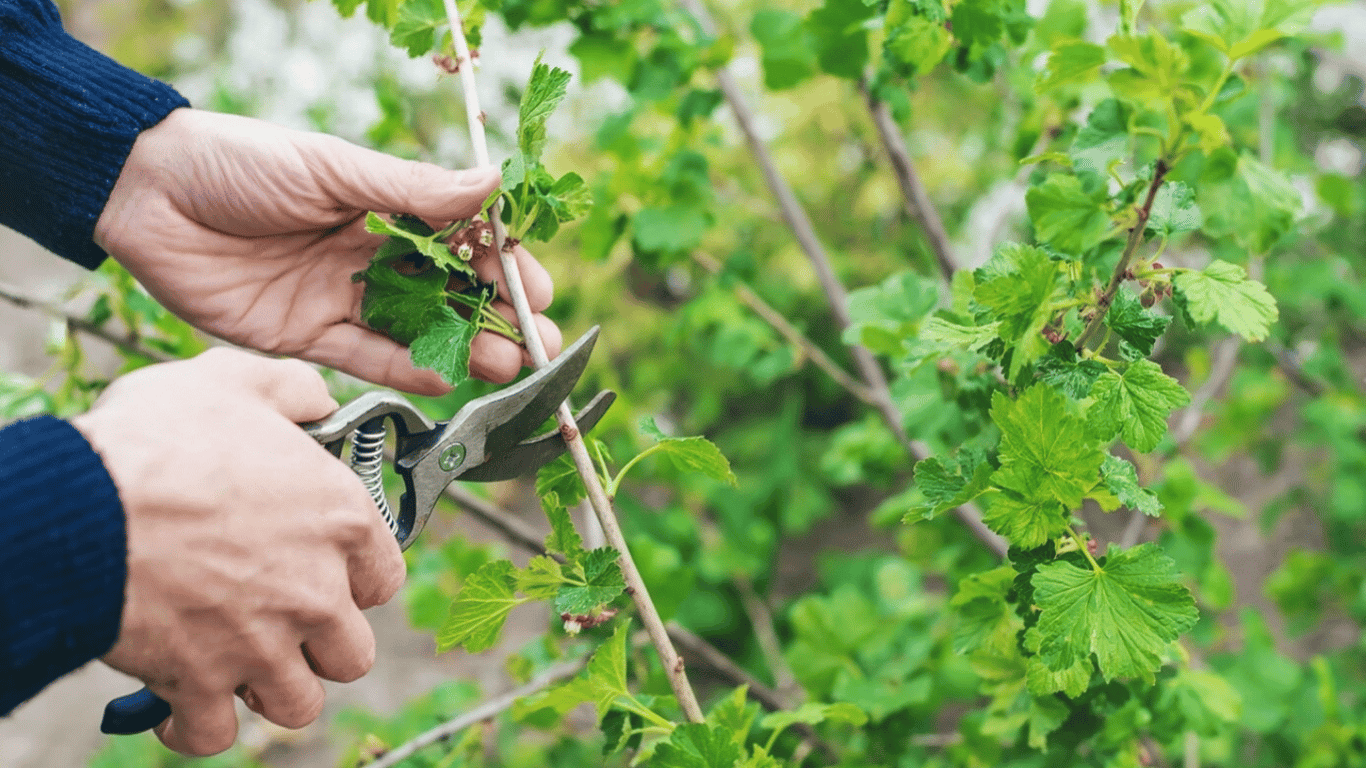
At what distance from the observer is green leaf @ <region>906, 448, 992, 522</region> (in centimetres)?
79

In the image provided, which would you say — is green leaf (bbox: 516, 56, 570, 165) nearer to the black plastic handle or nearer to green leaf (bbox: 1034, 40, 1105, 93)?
green leaf (bbox: 1034, 40, 1105, 93)

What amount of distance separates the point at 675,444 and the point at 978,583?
1.11 ft

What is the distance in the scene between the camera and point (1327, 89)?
2578mm

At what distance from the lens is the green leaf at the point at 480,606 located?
78cm

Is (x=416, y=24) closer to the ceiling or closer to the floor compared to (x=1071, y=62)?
closer to the ceiling

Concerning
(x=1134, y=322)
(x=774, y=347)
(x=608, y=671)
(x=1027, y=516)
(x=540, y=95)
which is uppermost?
(x=540, y=95)

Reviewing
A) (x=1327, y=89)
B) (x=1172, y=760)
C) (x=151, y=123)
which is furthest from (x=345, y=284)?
(x=1327, y=89)

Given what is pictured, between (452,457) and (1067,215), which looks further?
(452,457)

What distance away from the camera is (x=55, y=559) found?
2.17 ft

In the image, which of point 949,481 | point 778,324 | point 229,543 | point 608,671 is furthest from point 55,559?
point 778,324

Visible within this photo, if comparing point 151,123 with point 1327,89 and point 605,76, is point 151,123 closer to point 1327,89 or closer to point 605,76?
point 605,76

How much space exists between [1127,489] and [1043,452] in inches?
3.2

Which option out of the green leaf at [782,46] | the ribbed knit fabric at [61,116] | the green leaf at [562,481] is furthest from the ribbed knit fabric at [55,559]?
the green leaf at [782,46]

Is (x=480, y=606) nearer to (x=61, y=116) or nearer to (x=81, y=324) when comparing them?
(x=61, y=116)
